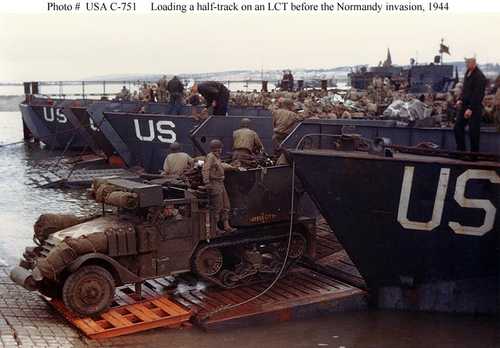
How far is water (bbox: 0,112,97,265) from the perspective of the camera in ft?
40.4

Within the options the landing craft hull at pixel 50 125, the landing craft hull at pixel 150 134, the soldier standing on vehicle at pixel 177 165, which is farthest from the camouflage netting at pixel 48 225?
the landing craft hull at pixel 50 125

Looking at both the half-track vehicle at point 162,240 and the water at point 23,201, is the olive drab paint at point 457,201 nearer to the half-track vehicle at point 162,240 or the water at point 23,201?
the half-track vehicle at point 162,240

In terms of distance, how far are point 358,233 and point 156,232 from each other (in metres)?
2.80

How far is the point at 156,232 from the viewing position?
28.1 ft

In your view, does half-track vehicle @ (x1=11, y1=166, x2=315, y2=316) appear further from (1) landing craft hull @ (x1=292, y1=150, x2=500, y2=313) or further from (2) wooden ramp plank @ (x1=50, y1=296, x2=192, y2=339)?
(1) landing craft hull @ (x1=292, y1=150, x2=500, y2=313)

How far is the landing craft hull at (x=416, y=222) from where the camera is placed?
26.3 ft

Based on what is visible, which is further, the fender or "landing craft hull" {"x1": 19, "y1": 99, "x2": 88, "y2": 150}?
"landing craft hull" {"x1": 19, "y1": 99, "x2": 88, "y2": 150}

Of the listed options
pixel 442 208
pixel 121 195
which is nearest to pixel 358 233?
pixel 442 208

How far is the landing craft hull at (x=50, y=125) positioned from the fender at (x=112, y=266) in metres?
19.4

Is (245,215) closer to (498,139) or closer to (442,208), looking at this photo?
(442,208)

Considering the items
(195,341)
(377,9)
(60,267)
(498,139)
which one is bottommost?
(195,341)

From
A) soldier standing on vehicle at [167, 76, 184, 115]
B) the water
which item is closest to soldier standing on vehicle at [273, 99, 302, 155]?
the water

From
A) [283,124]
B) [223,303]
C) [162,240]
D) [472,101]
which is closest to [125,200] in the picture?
[162,240]

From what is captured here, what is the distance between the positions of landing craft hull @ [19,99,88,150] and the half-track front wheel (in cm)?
1960
